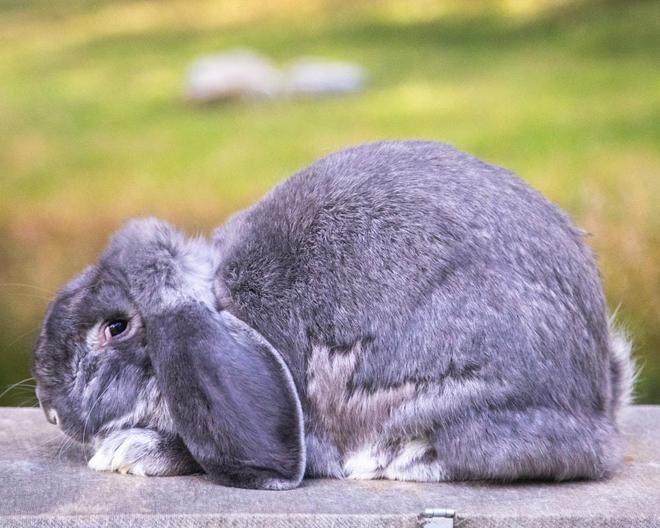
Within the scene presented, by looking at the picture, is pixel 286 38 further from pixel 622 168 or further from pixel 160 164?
pixel 622 168

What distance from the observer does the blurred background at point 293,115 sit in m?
4.45

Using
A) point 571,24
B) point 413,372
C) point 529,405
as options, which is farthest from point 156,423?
point 571,24

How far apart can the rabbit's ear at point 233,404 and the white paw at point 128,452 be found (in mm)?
148

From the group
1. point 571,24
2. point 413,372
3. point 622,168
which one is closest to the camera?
point 413,372

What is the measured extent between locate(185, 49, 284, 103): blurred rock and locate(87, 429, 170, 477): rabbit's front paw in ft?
8.29

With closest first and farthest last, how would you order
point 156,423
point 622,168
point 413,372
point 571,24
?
point 413,372 < point 156,423 < point 622,168 < point 571,24

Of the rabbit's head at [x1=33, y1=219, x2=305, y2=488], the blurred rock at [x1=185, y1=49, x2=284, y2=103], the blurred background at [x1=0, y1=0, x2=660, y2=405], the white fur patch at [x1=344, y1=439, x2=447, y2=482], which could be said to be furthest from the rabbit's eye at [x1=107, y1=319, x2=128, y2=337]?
the blurred rock at [x1=185, y1=49, x2=284, y2=103]

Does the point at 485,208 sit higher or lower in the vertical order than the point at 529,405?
higher

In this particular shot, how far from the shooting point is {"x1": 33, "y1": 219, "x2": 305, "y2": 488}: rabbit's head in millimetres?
2451

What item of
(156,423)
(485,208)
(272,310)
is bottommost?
(156,423)

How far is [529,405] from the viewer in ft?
8.05

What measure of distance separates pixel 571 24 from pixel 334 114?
1.14 meters

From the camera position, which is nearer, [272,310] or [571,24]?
[272,310]

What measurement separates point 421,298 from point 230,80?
2659 mm
